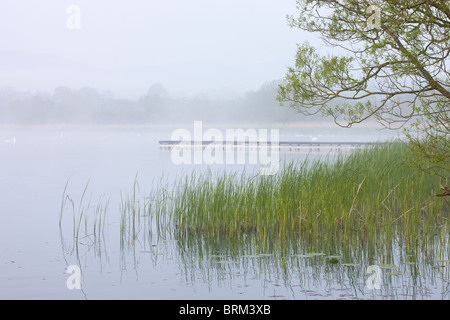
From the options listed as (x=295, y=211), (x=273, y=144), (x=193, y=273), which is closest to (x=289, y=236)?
(x=295, y=211)

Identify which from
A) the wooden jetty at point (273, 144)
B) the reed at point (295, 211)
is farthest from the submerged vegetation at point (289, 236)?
the wooden jetty at point (273, 144)

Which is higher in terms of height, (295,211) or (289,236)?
(295,211)

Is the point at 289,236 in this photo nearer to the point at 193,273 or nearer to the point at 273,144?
the point at 193,273

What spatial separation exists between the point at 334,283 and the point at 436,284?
48.7 inches

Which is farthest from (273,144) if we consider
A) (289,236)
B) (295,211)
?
(289,236)

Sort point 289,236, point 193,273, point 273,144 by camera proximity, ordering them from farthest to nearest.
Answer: point 273,144 → point 289,236 → point 193,273

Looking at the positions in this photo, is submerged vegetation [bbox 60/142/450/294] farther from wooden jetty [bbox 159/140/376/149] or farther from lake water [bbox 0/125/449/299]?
wooden jetty [bbox 159/140/376/149]

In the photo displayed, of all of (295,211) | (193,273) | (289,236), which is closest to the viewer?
(193,273)

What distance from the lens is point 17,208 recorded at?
1858 centimetres

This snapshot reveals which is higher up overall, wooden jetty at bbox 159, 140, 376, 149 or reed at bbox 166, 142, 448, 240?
wooden jetty at bbox 159, 140, 376, 149

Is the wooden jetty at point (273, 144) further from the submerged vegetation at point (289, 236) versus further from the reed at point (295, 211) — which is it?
the submerged vegetation at point (289, 236)

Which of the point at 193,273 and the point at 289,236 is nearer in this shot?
the point at 193,273

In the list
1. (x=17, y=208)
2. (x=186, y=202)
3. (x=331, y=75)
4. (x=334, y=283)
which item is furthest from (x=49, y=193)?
(x=334, y=283)

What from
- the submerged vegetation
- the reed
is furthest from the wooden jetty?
the submerged vegetation
